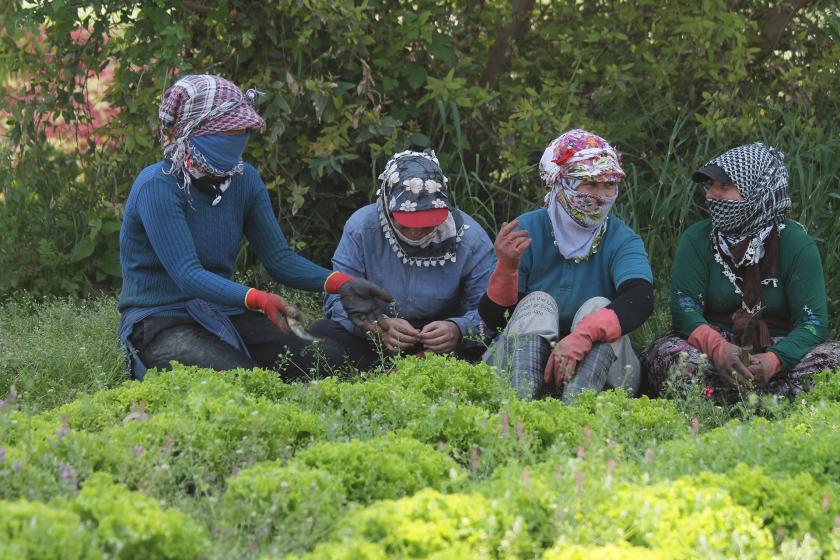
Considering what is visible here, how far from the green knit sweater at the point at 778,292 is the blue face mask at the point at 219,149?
2065mm

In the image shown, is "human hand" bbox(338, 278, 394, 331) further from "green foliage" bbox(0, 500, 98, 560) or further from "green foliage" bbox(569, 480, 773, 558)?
"green foliage" bbox(0, 500, 98, 560)

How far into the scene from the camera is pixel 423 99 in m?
6.63

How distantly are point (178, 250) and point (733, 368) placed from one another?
7.89 feet

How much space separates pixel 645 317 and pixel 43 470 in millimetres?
2565

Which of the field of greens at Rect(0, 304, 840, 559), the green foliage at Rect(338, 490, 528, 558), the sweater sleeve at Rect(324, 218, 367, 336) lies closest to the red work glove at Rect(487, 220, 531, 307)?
the field of greens at Rect(0, 304, 840, 559)

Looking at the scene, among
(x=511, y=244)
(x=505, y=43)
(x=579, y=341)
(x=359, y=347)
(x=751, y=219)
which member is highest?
(x=505, y=43)

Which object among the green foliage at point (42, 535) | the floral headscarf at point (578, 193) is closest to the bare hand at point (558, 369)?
the floral headscarf at point (578, 193)

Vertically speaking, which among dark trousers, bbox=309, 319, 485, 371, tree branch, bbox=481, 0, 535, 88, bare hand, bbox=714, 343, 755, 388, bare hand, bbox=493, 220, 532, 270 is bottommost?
dark trousers, bbox=309, 319, 485, 371

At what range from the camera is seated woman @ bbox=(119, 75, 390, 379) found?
5.01 metres

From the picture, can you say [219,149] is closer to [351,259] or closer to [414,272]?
[351,259]

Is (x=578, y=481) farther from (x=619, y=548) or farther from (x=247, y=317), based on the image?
(x=247, y=317)

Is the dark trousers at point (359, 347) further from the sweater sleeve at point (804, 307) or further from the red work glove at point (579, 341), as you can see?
the sweater sleeve at point (804, 307)

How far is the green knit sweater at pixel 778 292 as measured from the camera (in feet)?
16.9

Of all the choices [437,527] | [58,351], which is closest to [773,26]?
[58,351]
